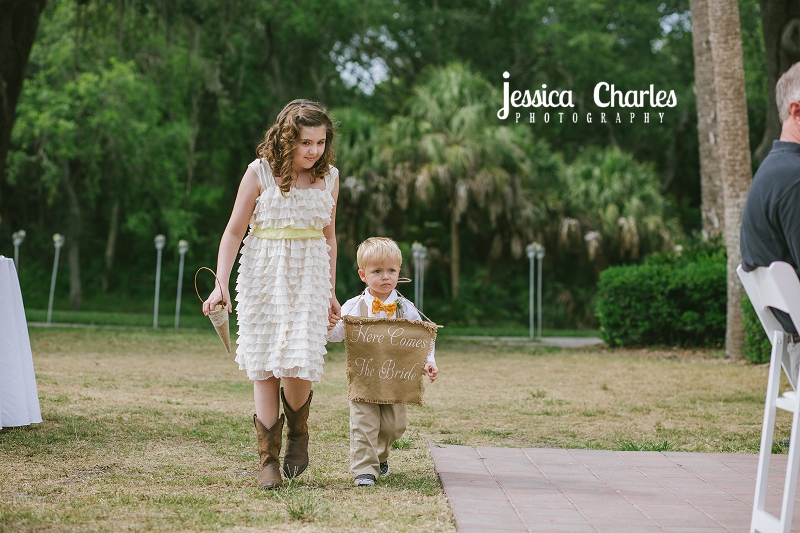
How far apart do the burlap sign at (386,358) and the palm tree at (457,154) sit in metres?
17.1

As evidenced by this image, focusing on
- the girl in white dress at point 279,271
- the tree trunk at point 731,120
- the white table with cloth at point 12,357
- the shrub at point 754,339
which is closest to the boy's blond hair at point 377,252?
the girl in white dress at point 279,271

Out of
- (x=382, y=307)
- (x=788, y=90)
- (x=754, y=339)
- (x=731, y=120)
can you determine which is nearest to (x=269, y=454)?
(x=382, y=307)

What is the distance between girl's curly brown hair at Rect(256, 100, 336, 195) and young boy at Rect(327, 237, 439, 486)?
0.50 m

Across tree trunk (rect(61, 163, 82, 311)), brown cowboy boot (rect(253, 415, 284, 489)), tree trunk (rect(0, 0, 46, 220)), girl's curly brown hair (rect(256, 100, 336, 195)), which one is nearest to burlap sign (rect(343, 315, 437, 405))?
brown cowboy boot (rect(253, 415, 284, 489))

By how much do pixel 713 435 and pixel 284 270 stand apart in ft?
11.7

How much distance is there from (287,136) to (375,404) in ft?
4.28

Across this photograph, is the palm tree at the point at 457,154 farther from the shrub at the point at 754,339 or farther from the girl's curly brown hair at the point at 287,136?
the girl's curly brown hair at the point at 287,136

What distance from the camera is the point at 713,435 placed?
6.05 metres

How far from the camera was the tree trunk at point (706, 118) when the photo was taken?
14625 mm

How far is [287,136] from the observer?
400cm

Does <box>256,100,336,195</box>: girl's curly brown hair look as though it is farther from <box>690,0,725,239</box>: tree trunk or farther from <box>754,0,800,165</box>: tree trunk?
<box>690,0,725,239</box>: tree trunk

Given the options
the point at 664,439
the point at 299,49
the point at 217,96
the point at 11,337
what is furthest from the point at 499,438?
the point at 299,49

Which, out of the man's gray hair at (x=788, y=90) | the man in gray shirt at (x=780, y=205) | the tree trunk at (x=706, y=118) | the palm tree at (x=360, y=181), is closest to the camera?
the man in gray shirt at (x=780, y=205)

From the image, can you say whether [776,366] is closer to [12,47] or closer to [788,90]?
[788,90]
